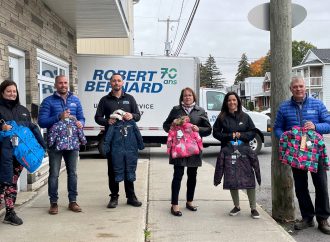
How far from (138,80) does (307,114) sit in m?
8.52

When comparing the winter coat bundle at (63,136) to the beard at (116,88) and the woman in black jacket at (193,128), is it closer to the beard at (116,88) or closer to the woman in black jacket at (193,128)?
the beard at (116,88)

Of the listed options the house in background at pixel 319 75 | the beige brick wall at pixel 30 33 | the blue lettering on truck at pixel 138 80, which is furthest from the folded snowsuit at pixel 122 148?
the house in background at pixel 319 75

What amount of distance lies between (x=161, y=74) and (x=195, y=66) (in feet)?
3.37

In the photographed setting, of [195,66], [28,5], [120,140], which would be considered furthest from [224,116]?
[195,66]

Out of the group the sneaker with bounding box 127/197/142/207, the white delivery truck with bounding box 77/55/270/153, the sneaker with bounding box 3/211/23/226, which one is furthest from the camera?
the white delivery truck with bounding box 77/55/270/153

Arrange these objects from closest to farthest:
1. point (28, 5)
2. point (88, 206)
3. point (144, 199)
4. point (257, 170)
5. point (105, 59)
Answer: point (257, 170), point (88, 206), point (144, 199), point (28, 5), point (105, 59)

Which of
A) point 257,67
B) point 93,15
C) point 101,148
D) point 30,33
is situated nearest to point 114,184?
point 101,148

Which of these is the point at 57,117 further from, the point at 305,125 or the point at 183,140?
the point at 305,125

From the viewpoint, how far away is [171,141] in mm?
6059

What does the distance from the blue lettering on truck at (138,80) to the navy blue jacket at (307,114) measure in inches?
322

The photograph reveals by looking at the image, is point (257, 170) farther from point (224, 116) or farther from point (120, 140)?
point (120, 140)

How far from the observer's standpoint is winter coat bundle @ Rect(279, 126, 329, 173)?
17.5 ft

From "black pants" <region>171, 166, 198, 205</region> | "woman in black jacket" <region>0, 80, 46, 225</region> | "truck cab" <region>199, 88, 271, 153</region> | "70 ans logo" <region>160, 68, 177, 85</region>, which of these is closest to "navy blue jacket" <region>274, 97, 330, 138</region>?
"black pants" <region>171, 166, 198, 205</region>

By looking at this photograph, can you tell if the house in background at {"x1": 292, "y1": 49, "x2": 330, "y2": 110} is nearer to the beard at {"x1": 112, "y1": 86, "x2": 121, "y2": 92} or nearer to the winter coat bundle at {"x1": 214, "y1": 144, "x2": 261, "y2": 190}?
the winter coat bundle at {"x1": 214, "y1": 144, "x2": 261, "y2": 190}
